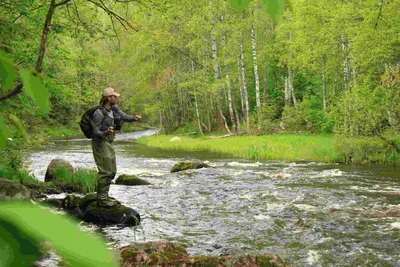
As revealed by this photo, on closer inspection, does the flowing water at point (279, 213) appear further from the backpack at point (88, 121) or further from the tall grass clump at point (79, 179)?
the backpack at point (88, 121)

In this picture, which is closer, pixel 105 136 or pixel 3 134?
pixel 3 134

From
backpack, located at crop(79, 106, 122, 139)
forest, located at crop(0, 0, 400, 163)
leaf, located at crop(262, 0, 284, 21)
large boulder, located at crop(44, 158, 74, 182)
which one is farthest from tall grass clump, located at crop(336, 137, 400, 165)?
leaf, located at crop(262, 0, 284, 21)

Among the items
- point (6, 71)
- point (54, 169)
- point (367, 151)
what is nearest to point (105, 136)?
point (54, 169)

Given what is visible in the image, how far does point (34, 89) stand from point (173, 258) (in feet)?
16.2

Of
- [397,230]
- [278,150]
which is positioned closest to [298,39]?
[278,150]

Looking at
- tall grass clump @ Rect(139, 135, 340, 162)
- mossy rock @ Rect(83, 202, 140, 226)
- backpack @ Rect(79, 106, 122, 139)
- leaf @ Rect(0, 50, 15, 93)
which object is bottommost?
tall grass clump @ Rect(139, 135, 340, 162)

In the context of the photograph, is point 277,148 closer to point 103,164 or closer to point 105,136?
point 103,164

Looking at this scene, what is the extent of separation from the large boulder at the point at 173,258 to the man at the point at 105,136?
9.13 ft

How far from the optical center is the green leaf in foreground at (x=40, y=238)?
1.36 feet

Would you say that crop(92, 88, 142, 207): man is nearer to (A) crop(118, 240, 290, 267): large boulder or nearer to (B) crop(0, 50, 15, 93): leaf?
(A) crop(118, 240, 290, 267): large boulder

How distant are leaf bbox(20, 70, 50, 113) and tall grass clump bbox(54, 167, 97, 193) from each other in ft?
35.7

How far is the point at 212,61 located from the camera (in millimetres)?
29875

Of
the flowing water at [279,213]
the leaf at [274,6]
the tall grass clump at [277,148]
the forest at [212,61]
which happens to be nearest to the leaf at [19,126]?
the forest at [212,61]

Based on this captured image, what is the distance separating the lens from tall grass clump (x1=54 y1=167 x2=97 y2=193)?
11.0 meters
